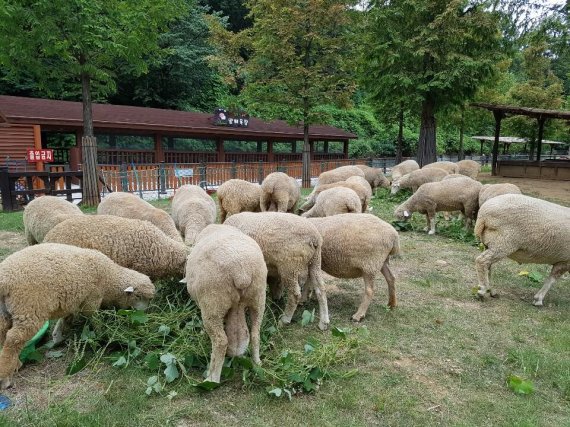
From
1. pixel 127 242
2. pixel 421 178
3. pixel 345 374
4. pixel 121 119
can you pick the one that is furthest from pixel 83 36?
pixel 345 374

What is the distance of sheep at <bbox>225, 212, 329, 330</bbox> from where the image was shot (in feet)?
14.5

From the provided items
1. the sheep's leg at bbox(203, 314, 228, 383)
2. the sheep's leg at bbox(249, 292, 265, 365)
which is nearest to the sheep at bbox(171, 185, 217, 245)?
the sheep's leg at bbox(249, 292, 265, 365)

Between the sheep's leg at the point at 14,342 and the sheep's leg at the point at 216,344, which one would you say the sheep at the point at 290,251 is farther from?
the sheep's leg at the point at 14,342

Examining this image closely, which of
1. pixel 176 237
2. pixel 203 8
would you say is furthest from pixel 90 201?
pixel 203 8

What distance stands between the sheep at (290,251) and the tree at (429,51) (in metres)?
15.9

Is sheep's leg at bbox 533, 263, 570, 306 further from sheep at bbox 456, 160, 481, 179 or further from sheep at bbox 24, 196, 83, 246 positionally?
sheep at bbox 456, 160, 481, 179

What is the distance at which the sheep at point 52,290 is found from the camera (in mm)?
3305

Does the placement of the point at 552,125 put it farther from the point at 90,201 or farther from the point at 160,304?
the point at 160,304

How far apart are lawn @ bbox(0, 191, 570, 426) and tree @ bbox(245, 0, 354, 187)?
1480cm

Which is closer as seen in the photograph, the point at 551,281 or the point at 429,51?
the point at 551,281

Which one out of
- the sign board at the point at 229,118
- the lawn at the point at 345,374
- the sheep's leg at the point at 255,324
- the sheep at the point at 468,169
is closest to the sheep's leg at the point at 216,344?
the lawn at the point at 345,374

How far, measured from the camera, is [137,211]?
21.2ft

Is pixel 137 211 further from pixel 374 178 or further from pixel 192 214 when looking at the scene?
pixel 374 178

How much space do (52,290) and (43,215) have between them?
3.22 m
